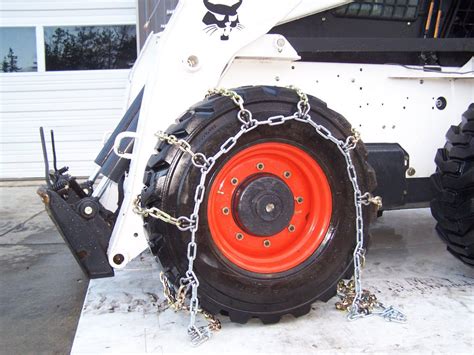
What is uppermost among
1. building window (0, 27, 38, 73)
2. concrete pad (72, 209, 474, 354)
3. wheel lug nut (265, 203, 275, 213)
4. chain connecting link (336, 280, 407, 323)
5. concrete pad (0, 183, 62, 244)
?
building window (0, 27, 38, 73)

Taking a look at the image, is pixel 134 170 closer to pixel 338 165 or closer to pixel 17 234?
pixel 338 165

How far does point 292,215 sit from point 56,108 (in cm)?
720

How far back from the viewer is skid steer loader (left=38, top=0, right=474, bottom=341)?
230 centimetres

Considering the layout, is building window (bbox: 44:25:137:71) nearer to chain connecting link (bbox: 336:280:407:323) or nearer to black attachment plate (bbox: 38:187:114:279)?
black attachment plate (bbox: 38:187:114:279)

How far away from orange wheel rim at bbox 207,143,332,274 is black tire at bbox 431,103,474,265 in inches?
30.3

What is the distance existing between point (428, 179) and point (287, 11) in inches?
53.5

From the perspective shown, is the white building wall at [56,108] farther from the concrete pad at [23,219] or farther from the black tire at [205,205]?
the black tire at [205,205]

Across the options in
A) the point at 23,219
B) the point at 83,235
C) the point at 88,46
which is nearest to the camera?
the point at 83,235

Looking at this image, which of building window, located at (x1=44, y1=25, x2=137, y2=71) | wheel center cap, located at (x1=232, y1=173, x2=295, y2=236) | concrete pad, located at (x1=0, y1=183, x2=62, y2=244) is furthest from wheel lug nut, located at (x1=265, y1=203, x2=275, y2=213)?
building window, located at (x1=44, y1=25, x2=137, y2=71)

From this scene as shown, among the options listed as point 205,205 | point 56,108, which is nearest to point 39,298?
point 205,205

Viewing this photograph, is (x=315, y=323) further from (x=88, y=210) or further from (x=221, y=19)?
(x=221, y=19)

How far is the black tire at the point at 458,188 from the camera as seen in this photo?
9.07ft

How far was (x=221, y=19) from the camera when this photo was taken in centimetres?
251

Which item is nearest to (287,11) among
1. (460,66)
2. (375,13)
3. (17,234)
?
(375,13)
